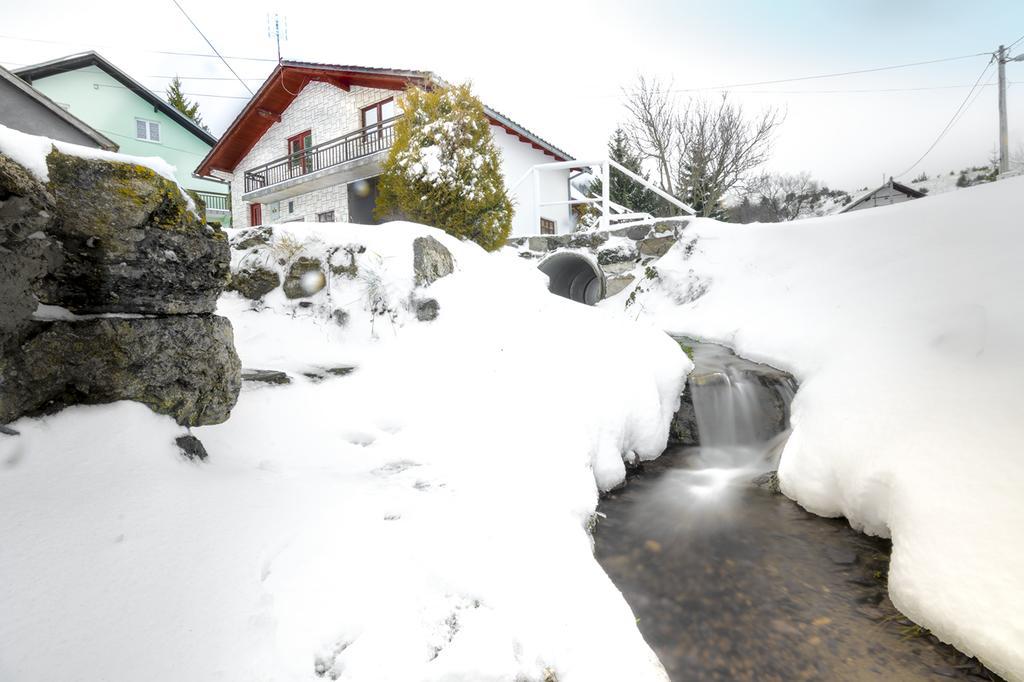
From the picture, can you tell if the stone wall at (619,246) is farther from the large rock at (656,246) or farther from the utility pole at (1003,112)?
the utility pole at (1003,112)

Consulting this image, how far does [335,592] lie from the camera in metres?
1.85

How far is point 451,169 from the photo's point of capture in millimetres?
8398

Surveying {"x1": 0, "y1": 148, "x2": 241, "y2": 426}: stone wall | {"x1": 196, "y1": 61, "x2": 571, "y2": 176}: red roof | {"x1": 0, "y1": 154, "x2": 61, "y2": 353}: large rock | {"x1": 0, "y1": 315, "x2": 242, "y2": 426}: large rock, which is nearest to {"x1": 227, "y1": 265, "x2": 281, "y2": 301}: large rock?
{"x1": 0, "y1": 315, "x2": 242, "y2": 426}: large rock

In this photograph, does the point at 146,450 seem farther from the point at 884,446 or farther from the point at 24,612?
the point at 884,446

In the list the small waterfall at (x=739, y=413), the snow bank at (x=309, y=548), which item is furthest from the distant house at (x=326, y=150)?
the snow bank at (x=309, y=548)

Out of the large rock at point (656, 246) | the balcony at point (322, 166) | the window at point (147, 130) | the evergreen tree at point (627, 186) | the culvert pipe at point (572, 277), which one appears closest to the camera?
the large rock at point (656, 246)

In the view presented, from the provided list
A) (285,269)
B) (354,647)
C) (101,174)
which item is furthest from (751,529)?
(285,269)

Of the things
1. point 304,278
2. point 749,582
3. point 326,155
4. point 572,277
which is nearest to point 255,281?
point 304,278

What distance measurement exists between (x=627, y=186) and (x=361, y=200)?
42.1 ft

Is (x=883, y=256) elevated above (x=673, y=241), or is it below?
below

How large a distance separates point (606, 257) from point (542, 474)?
9.36 meters

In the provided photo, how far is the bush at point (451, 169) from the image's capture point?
27.5ft

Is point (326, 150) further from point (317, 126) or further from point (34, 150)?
point (34, 150)

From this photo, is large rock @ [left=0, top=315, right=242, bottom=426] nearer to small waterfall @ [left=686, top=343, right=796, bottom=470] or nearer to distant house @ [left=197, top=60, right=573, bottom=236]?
small waterfall @ [left=686, top=343, right=796, bottom=470]
